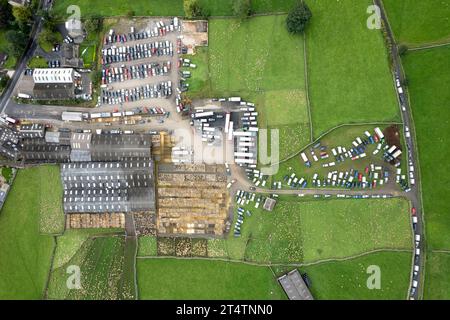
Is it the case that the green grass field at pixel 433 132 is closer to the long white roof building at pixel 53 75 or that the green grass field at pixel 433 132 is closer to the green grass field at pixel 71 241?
the green grass field at pixel 71 241

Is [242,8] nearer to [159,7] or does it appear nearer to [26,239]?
[159,7]

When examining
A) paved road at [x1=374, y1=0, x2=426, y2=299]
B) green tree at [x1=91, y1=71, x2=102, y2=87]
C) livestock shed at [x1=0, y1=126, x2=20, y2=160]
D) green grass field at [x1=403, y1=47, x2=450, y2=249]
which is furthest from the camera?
livestock shed at [x1=0, y1=126, x2=20, y2=160]

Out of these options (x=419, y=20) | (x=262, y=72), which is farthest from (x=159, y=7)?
(x=419, y=20)

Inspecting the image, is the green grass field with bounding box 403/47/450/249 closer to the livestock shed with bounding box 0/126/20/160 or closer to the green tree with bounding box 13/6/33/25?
the green tree with bounding box 13/6/33/25

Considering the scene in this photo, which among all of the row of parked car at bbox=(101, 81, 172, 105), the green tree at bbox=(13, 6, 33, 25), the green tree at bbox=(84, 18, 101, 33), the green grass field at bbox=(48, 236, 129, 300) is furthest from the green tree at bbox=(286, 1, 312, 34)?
the green grass field at bbox=(48, 236, 129, 300)

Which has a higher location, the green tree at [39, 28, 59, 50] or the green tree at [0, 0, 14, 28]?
the green tree at [0, 0, 14, 28]

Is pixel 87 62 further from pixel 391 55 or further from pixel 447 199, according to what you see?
pixel 447 199

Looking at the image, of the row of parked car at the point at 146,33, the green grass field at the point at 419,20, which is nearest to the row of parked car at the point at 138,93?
the row of parked car at the point at 146,33
